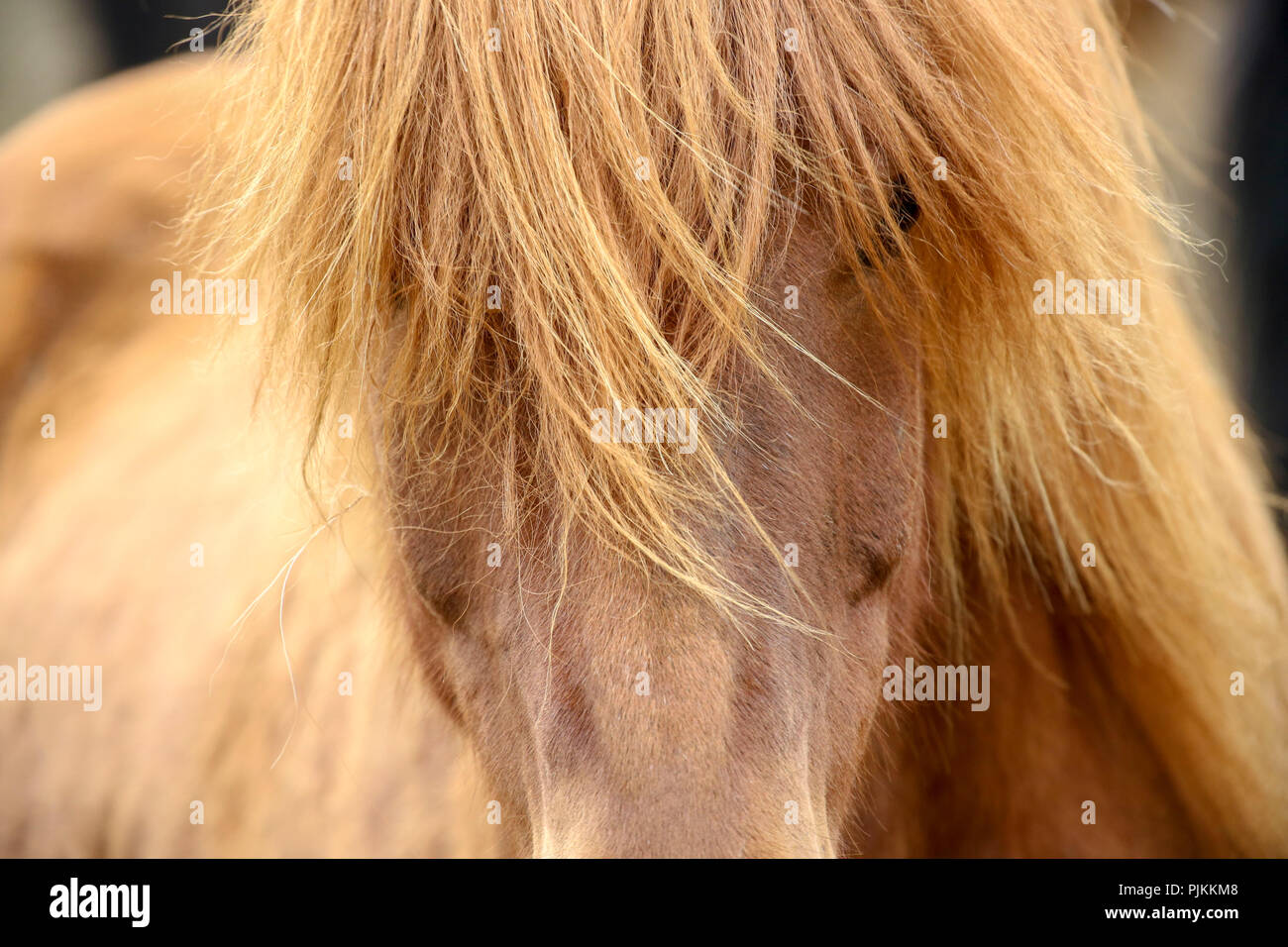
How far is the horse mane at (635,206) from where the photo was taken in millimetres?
843

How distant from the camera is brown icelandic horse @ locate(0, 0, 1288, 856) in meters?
0.83

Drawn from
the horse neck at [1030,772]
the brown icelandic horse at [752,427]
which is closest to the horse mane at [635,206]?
the brown icelandic horse at [752,427]

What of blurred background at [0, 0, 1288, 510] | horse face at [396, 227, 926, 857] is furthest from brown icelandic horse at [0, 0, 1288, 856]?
blurred background at [0, 0, 1288, 510]

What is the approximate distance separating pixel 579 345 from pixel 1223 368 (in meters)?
1.25

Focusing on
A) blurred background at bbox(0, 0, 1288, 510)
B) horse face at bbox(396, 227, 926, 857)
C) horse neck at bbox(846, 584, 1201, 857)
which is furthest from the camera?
blurred background at bbox(0, 0, 1288, 510)

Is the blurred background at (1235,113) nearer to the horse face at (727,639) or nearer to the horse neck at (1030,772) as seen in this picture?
the horse neck at (1030,772)

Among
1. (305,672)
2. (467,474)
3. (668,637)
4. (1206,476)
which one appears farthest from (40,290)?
(1206,476)

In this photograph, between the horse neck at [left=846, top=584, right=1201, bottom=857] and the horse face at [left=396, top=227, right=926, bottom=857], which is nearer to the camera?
the horse face at [left=396, top=227, right=926, bottom=857]

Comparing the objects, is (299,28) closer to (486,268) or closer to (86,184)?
(486,268)

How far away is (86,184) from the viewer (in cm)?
243

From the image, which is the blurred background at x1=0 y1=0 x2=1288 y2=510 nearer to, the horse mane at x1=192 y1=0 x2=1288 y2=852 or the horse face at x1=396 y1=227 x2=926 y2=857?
the horse mane at x1=192 y1=0 x2=1288 y2=852

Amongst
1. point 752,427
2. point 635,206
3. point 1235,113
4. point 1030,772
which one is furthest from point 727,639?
point 1235,113

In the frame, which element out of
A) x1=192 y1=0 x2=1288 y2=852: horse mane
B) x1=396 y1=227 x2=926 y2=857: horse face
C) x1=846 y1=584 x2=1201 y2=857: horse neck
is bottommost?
x1=846 y1=584 x2=1201 y2=857: horse neck

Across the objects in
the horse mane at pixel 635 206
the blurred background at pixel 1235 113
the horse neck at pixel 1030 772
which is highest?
the blurred background at pixel 1235 113
